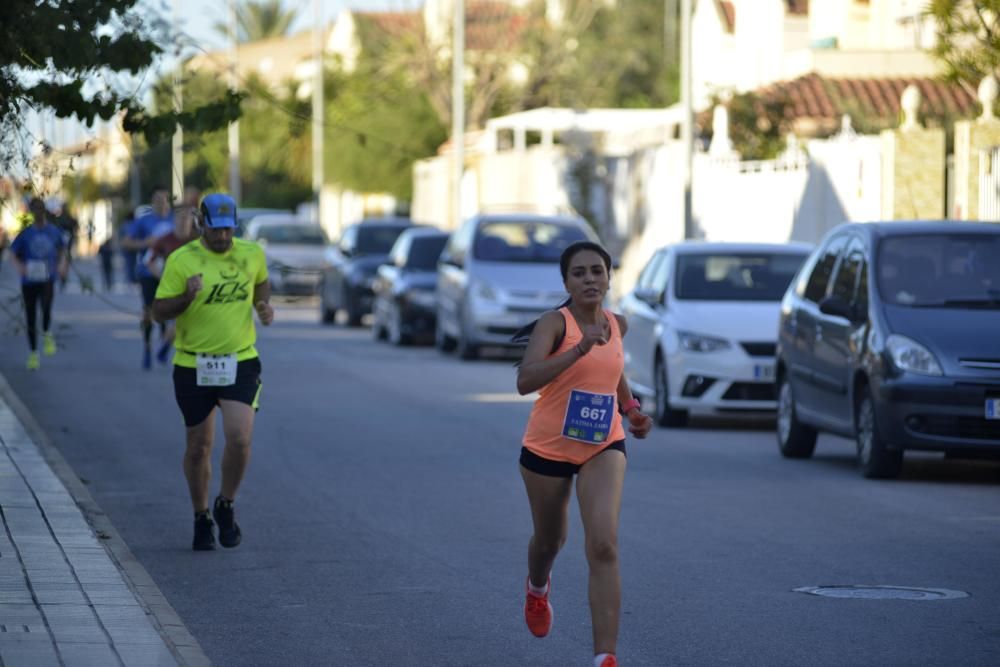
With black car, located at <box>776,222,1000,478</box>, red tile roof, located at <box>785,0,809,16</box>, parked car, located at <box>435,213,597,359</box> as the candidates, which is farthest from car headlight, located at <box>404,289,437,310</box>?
red tile roof, located at <box>785,0,809,16</box>

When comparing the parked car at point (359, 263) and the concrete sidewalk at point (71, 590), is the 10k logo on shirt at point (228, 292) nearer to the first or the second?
the concrete sidewalk at point (71, 590)

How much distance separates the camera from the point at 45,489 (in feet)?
39.7

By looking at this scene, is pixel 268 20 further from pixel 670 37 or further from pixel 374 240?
pixel 374 240

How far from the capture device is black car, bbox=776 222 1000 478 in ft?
43.7

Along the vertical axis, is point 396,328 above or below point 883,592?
below

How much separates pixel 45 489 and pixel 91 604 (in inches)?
151

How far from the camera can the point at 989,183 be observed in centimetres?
2423

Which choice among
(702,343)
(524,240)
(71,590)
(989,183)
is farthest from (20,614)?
(524,240)

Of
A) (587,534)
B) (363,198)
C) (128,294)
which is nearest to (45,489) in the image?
(587,534)

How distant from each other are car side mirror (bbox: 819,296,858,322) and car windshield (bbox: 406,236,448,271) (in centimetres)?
1627

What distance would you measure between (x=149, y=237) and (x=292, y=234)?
63.7ft

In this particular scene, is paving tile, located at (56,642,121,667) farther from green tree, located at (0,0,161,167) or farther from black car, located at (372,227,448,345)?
black car, located at (372,227,448,345)

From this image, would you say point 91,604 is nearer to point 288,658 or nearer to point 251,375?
point 288,658

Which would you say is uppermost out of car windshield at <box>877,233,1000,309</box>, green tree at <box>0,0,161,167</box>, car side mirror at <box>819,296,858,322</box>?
green tree at <box>0,0,161,167</box>
